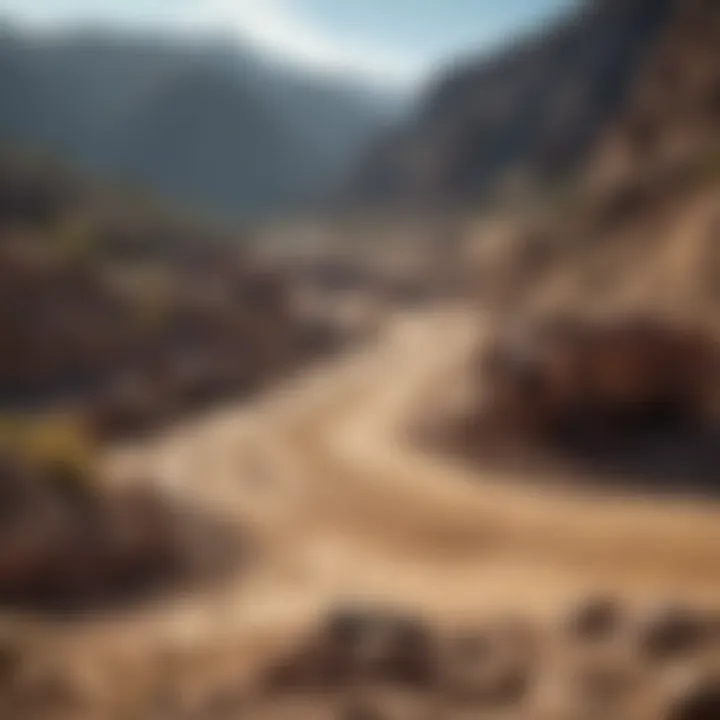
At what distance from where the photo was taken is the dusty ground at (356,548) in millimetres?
11562

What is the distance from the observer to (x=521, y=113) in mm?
109250

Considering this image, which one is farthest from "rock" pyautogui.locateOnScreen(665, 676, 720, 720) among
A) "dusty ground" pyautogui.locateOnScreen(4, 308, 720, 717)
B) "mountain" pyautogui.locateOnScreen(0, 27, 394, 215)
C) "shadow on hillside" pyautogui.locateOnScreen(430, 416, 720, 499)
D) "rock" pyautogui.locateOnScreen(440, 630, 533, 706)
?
"mountain" pyautogui.locateOnScreen(0, 27, 394, 215)

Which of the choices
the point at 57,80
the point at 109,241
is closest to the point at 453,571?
the point at 109,241

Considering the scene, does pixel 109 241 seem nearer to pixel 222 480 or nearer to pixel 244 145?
pixel 222 480

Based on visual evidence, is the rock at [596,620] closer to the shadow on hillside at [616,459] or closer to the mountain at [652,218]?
the shadow on hillside at [616,459]

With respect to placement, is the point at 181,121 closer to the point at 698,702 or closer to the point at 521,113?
the point at 521,113

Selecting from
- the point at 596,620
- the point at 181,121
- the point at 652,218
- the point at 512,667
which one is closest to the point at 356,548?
the point at 596,620

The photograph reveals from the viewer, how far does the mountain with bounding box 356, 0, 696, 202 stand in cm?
9044

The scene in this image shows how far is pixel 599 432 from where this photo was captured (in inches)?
925

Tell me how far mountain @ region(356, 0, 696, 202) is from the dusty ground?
64.2m

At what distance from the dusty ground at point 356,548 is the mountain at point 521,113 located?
2526 inches

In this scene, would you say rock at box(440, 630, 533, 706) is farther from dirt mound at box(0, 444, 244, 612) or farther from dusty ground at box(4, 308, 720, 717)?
dirt mound at box(0, 444, 244, 612)

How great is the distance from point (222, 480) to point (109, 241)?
35145 mm

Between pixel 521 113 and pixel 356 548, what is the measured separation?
99.2m
